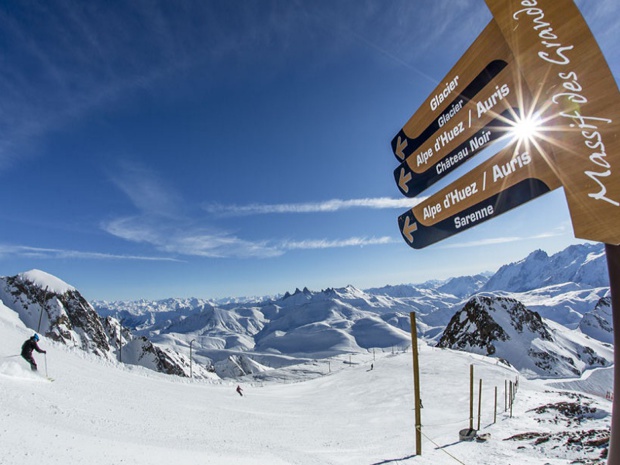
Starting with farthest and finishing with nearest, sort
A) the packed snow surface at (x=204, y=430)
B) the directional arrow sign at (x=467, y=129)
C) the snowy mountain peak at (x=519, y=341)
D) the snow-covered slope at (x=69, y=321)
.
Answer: the snow-covered slope at (x=69, y=321) < the snowy mountain peak at (x=519, y=341) < the packed snow surface at (x=204, y=430) < the directional arrow sign at (x=467, y=129)

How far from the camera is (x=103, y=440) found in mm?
9789

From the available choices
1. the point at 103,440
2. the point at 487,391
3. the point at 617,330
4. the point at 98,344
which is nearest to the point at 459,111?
the point at 617,330

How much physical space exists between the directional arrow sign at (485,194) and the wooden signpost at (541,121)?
11 millimetres

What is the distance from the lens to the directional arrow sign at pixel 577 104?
8.91 ft

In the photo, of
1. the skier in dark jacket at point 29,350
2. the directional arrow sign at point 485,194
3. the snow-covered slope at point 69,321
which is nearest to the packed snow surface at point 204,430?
the skier in dark jacket at point 29,350

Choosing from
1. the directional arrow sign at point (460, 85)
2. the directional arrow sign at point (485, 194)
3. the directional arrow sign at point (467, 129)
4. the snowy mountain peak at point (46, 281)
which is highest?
the directional arrow sign at point (460, 85)

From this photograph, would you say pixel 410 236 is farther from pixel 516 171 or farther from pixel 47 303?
pixel 47 303

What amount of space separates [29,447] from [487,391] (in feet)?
152

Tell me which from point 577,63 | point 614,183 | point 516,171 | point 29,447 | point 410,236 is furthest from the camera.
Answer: point 29,447

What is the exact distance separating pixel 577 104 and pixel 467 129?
1467 millimetres

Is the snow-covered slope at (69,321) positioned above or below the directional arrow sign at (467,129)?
below

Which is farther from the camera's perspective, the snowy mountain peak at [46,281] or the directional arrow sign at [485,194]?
the snowy mountain peak at [46,281]

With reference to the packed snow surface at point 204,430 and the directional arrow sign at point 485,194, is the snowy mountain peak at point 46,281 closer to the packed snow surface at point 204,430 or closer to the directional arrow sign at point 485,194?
the packed snow surface at point 204,430

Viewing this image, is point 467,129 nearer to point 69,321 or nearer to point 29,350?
point 29,350
